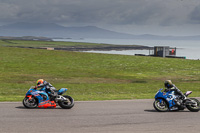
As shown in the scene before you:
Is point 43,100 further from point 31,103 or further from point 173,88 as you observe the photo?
point 173,88

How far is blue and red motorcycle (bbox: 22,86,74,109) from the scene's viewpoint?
1440 centimetres

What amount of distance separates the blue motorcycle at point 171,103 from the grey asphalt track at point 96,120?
0.26 metres

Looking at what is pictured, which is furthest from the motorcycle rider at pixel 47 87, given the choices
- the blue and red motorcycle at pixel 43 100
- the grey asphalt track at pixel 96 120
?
the grey asphalt track at pixel 96 120

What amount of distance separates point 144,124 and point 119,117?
1.50 meters

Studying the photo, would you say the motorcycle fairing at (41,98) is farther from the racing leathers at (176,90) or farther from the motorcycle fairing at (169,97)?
the racing leathers at (176,90)

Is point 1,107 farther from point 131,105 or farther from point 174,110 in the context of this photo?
point 174,110

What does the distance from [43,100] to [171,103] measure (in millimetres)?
5844

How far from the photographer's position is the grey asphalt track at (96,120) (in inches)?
428

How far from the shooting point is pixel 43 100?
14477 millimetres

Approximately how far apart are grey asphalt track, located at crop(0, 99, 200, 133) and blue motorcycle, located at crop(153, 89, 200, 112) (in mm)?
260

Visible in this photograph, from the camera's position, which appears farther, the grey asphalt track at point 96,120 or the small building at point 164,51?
the small building at point 164,51

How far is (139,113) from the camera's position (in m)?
14.0

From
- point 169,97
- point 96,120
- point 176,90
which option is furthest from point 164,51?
point 96,120

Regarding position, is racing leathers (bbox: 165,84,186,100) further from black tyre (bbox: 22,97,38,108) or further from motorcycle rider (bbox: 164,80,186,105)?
black tyre (bbox: 22,97,38,108)
